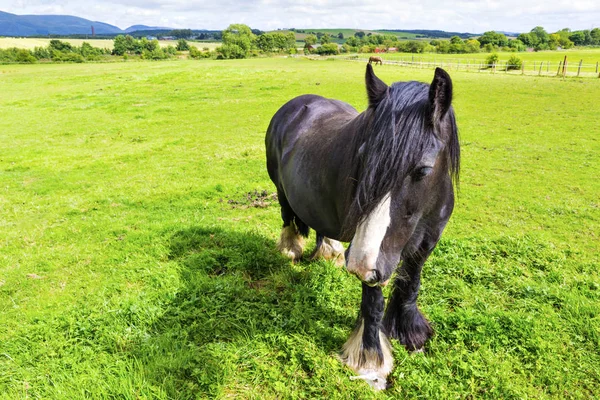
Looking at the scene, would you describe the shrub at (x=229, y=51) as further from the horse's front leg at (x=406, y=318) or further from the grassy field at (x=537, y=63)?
the horse's front leg at (x=406, y=318)

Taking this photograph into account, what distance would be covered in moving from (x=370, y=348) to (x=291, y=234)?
2.13 m

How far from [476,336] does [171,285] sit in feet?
10.8

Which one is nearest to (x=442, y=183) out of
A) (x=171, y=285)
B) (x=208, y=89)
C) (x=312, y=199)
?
(x=312, y=199)

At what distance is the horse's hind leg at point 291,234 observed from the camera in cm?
475

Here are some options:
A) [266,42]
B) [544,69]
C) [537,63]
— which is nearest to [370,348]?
[544,69]

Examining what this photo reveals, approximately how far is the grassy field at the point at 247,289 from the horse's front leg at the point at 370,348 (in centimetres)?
13

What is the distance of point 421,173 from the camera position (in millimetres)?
1960

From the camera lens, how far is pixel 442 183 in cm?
226

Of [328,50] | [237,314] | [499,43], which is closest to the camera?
[237,314]

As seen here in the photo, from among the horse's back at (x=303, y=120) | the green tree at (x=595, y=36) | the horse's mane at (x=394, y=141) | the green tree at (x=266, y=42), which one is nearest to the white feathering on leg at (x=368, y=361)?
the horse's mane at (x=394, y=141)

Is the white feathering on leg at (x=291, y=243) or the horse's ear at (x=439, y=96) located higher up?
the horse's ear at (x=439, y=96)

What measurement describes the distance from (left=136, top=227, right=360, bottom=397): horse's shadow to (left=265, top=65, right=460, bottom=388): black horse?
0.54 metres

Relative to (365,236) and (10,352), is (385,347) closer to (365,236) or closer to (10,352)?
(365,236)

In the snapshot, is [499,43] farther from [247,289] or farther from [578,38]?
[247,289]
